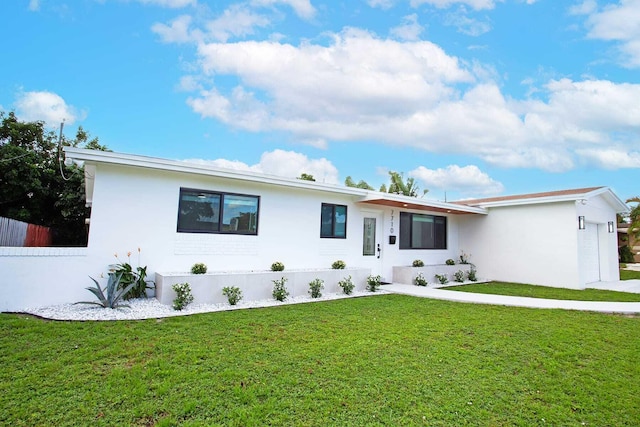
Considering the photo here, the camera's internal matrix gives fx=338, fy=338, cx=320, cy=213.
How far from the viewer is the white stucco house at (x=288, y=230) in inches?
260

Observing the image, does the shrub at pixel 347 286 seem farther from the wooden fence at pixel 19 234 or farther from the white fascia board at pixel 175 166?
the wooden fence at pixel 19 234

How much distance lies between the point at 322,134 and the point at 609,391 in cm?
1551

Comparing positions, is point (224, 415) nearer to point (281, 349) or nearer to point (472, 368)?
point (281, 349)

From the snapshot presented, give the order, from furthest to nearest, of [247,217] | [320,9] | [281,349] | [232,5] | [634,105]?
[634,105] → [320,9] → [232,5] → [247,217] → [281,349]

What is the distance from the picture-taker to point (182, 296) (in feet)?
21.7

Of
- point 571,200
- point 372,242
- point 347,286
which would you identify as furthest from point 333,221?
point 571,200

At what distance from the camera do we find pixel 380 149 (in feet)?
60.5

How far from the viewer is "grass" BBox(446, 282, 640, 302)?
356 inches

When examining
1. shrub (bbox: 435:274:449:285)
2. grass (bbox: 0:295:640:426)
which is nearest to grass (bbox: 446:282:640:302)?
shrub (bbox: 435:274:449:285)

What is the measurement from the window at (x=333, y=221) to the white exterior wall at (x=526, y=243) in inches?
241

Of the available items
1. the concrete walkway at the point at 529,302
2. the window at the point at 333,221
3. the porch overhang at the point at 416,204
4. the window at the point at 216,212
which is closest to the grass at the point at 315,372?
the concrete walkway at the point at 529,302

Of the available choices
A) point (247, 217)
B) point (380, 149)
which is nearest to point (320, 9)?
point (247, 217)

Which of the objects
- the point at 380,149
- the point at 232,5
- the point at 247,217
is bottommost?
the point at 247,217

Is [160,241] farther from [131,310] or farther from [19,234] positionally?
[19,234]
